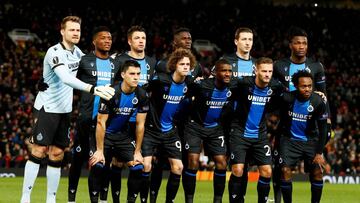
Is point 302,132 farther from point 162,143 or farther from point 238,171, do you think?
point 162,143

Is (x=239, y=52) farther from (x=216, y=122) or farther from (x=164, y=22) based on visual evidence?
(x=164, y=22)

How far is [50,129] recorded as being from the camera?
40.6 ft

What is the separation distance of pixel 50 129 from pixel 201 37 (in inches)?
1060

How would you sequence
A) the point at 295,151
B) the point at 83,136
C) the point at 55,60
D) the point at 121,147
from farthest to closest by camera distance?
the point at 295,151 < the point at 83,136 < the point at 121,147 < the point at 55,60

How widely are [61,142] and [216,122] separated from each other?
2.62m

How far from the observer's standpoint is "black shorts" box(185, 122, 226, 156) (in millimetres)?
13523

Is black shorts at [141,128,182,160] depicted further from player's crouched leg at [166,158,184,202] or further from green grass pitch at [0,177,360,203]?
green grass pitch at [0,177,360,203]

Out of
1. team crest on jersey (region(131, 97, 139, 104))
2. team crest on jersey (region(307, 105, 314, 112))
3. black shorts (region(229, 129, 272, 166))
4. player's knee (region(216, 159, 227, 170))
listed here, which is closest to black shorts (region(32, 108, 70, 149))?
team crest on jersey (region(131, 97, 139, 104))

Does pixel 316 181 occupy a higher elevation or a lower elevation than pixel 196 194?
higher

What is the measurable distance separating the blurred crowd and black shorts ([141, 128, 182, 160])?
1252cm

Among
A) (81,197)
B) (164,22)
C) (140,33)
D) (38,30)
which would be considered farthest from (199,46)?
(140,33)

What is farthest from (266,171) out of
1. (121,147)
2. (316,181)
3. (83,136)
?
(83,136)

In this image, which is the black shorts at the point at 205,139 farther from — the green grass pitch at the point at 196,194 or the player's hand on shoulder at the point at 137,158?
the green grass pitch at the point at 196,194

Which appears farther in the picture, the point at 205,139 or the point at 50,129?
the point at 205,139
